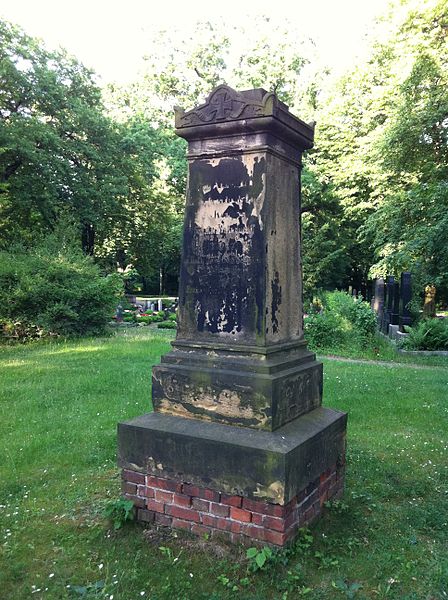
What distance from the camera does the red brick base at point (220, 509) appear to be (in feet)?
9.87

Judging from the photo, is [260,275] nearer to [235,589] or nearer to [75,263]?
[235,589]

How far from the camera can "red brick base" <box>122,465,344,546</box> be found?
3008 mm

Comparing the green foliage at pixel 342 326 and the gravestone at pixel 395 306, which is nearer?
the green foliage at pixel 342 326

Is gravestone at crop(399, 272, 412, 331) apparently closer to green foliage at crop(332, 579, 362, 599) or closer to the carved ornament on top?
the carved ornament on top

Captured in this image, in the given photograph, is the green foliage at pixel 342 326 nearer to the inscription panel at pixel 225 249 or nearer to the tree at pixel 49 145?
the inscription panel at pixel 225 249

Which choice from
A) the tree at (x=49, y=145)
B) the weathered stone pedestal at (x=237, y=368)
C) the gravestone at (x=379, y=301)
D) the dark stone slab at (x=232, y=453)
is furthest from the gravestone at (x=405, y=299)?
the tree at (x=49, y=145)

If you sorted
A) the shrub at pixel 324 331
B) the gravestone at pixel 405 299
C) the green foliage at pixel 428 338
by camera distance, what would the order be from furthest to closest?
the gravestone at pixel 405 299 < the shrub at pixel 324 331 < the green foliage at pixel 428 338

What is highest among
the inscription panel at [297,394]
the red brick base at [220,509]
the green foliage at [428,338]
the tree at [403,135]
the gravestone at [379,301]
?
the tree at [403,135]

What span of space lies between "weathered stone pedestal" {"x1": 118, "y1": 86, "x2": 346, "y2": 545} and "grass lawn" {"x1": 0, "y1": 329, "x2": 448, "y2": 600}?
0.78 ft

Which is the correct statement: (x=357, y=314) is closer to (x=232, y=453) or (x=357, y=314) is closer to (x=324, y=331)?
(x=324, y=331)

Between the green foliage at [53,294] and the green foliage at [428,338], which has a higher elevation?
the green foliage at [53,294]

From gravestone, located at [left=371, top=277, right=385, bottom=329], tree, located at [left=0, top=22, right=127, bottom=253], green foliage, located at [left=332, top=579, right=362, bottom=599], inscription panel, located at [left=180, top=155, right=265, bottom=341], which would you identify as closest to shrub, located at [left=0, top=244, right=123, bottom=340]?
tree, located at [left=0, top=22, right=127, bottom=253]

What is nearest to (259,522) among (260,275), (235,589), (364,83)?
(235,589)

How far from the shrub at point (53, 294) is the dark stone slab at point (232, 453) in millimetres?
11058
